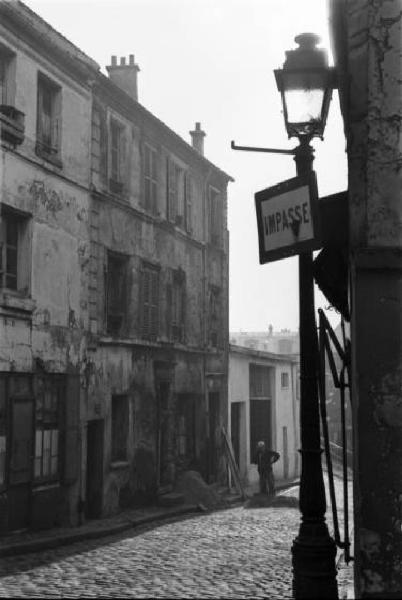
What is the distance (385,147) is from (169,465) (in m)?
15.4

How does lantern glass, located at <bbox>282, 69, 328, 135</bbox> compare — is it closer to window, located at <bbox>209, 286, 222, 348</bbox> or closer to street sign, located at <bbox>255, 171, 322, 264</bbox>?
street sign, located at <bbox>255, 171, 322, 264</bbox>

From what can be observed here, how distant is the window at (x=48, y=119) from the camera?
14.6m

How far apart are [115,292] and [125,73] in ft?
21.2

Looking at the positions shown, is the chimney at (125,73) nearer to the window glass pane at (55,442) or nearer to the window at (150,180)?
the window at (150,180)

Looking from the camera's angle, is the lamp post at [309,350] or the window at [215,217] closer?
the lamp post at [309,350]

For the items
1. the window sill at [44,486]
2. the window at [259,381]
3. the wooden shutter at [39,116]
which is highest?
the wooden shutter at [39,116]

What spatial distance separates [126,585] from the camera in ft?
28.3

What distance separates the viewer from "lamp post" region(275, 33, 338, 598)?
5398mm

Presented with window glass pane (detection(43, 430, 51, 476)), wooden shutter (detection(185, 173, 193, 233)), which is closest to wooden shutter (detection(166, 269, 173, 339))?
wooden shutter (detection(185, 173, 193, 233))

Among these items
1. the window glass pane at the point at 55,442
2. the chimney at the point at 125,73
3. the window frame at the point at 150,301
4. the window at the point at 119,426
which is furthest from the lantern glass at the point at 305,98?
the chimney at the point at 125,73

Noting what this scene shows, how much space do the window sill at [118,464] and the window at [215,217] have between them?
8.69 m

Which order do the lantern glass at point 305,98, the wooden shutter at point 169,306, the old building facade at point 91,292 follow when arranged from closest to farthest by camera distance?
the lantern glass at point 305,98 < the old building facade at point 91,292 < the wooden shutter at point 169,306

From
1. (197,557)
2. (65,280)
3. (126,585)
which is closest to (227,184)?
(65,280)

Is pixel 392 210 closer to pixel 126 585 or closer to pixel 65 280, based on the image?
pixel 126 585
